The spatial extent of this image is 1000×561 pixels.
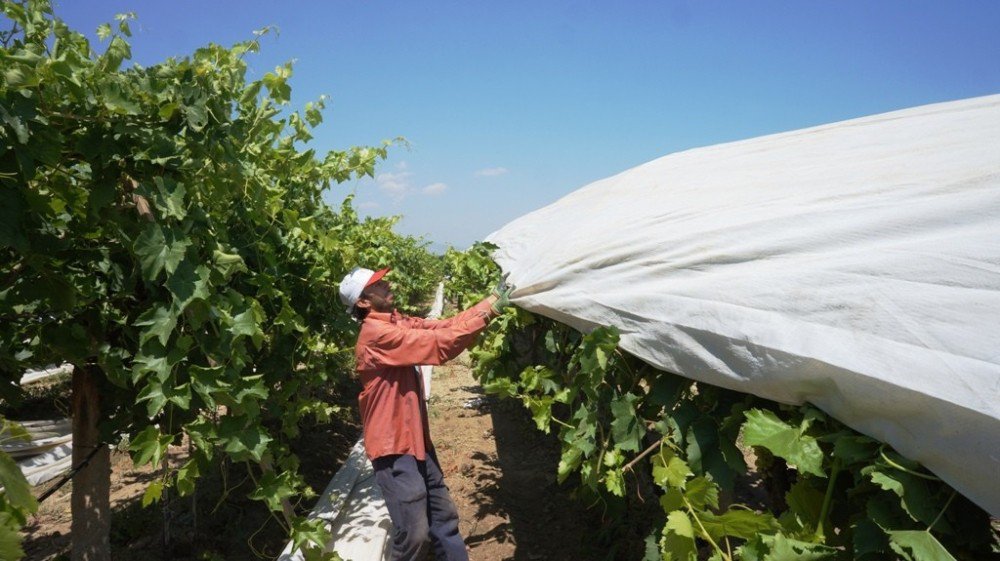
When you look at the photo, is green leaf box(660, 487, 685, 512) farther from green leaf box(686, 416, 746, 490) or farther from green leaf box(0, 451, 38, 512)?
green leaf box(0, 451, 38, 512)

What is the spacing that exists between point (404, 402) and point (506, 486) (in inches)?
85.8

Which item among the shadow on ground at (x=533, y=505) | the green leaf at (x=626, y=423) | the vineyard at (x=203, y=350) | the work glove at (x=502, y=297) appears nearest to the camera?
the vineyard at (x=203, y=350)

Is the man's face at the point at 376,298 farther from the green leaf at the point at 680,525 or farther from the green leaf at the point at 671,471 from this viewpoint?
the green leaf at the point at 680,525

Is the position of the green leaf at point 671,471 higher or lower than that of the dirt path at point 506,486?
higher

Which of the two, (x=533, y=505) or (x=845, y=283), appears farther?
(x=533, y=505)

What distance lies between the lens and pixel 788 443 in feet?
4.11

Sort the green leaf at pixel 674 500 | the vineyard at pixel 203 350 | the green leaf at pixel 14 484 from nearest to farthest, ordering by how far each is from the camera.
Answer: the green leaf at pixel 14 484 → the vineyard at pixel 203 350 → the green leaf at pixel 674 500

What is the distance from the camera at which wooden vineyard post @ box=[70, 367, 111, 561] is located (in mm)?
2902

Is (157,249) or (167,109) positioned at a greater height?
(167,109)

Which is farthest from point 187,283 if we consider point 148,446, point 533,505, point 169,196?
point 533,505

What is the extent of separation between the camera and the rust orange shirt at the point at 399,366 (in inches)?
114

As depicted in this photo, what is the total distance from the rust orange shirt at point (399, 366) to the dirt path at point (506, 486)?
1.28m

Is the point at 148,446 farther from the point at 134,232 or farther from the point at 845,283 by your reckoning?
the point at 845,283

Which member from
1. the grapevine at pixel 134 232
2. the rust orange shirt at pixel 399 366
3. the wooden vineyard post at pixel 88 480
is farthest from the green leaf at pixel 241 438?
the wooden vineyard post at pixel 88 480
